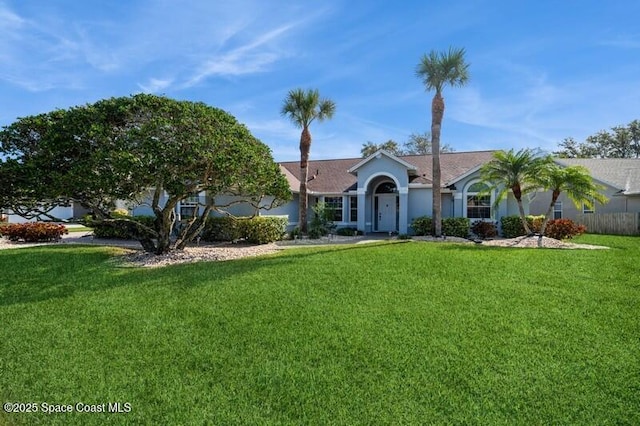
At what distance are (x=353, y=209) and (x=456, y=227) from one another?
23.0 feet

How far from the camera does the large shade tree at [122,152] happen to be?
11.5 meters

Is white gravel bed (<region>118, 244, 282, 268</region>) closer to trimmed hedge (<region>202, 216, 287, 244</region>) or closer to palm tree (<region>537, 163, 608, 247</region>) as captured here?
trimmed hedge (<region>202, 216, 287, 244</region>)

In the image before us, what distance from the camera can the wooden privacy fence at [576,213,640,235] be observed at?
24.5 meters

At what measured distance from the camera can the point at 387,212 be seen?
1034 inches

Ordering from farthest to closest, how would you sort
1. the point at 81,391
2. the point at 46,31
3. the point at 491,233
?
the point at 491,233, the point at 46,31, the point at 81,391

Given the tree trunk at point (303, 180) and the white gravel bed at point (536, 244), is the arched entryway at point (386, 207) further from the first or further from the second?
the white gravel bed at point (536, 244)

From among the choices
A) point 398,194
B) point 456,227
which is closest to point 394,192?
point 398,194

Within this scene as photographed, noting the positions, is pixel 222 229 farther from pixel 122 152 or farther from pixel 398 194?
pixel 398 194

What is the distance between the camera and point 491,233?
2159 centimetres

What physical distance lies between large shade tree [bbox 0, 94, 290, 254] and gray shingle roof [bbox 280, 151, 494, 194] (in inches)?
470

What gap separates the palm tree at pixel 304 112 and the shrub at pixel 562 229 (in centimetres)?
1287

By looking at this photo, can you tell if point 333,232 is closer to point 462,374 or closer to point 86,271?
point 86,271

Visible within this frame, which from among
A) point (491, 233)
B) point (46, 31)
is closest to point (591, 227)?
point (491, 233)

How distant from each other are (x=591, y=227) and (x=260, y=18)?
2564 centimetres
